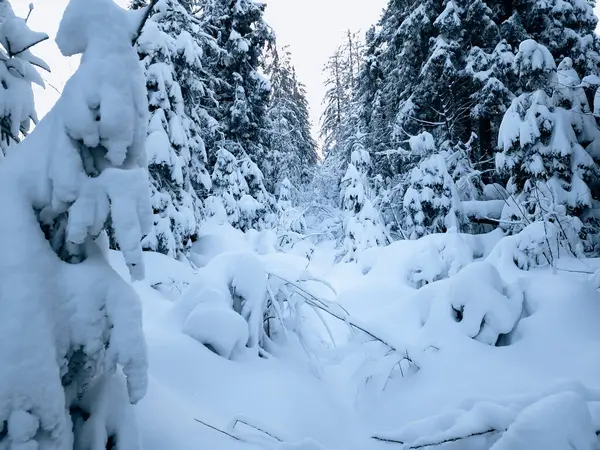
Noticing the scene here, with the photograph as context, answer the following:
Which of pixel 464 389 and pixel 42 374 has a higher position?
pixel 42 374

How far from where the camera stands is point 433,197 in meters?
10.6

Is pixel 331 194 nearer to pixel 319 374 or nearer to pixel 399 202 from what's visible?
pixel 399 202

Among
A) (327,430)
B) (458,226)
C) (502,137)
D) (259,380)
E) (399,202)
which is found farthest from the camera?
(399,202)

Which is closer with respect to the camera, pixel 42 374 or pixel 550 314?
pixel 42 374

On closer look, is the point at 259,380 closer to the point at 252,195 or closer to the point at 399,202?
the point at 399,202

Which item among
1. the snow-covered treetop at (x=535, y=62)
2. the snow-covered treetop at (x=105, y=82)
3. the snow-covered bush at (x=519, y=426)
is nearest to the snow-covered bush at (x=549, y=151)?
the snow-covered treetop at (x=535, y=62)

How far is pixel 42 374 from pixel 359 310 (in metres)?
5.10

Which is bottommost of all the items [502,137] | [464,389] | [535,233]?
[464,389]

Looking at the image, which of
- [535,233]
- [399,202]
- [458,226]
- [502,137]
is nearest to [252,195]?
[399,202]

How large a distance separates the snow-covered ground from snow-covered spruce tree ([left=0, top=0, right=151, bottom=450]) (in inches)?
29.8

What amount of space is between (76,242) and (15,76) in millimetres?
2148

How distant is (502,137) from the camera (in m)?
8.00

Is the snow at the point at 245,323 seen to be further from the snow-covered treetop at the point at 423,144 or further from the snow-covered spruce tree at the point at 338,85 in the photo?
the snow-covered spruce tree at the point at 338,85

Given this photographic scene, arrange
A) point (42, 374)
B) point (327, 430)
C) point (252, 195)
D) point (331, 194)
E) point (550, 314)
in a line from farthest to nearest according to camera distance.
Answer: point (331, 194) < point (252, 195) < point (550, 314) < point (327, 430) < point (42, 374)
